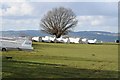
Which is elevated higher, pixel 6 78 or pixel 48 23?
pixel 48 23

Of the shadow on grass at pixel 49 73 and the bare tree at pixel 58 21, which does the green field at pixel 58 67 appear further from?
the bare tree at pixel 58 21

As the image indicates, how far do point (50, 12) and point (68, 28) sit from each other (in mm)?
7733

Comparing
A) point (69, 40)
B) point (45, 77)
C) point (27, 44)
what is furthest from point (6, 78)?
point (69, 40)

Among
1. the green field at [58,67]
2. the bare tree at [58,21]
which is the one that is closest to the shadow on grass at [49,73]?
the green field at [58,67]

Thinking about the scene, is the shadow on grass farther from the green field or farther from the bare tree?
the bare tree

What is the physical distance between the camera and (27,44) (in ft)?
149

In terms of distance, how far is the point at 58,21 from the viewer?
110250 millimetres

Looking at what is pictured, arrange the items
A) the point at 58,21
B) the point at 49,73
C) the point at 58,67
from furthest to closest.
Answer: the point at 58,21, the point at 58,67, the point at 49,73

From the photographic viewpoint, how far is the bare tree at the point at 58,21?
358ft

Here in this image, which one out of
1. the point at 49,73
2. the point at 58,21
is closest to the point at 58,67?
the point at 49,73

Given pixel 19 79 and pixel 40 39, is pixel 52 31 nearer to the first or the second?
pixel 40 39

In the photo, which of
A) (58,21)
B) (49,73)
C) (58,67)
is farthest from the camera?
(58,21)

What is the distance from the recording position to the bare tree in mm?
109000

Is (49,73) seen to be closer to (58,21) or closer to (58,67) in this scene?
(58,67)
